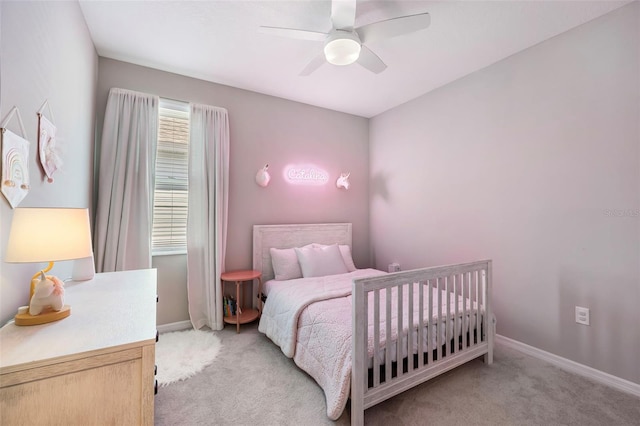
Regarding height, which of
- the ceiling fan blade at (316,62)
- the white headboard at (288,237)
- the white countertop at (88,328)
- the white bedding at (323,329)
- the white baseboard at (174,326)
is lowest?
the white baseboard at (174,326)

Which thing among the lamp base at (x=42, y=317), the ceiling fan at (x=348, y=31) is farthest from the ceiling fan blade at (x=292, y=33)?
the lamp base at (x=42, y=317)

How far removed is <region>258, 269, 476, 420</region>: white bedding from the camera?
5.65 feet

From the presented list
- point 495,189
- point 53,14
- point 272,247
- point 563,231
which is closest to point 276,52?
point 53,14

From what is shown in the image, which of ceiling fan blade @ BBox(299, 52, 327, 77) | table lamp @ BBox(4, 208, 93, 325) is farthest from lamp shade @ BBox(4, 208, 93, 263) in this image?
ceiling fan blade @ BBox(299, 52, 327, 77)

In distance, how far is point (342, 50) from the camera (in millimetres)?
1903

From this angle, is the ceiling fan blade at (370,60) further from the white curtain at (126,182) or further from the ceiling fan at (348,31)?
the white curtain at (126,182)

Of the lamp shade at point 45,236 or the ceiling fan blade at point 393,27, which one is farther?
the ceiling fan blade at point 393,27

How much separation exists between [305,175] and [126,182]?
79.8 inches

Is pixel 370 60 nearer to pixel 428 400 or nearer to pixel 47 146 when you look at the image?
pixel 47 146

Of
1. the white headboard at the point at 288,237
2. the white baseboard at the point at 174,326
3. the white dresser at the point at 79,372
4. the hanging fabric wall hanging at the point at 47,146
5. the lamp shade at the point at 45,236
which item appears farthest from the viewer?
the white headboard at the point at 288,237

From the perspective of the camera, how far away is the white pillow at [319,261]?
3164 millimetres

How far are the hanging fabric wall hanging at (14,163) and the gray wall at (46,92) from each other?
0.04 meters

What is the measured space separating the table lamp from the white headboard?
218 centimetres

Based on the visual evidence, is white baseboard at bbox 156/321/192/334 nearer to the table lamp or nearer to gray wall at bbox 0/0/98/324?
gray wall at bbox 0/0/98/324
